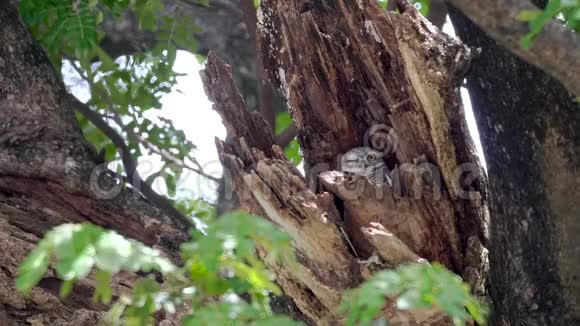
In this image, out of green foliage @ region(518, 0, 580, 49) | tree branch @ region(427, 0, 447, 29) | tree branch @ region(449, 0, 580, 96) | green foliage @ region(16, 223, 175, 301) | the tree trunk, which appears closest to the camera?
green foliage @ region(16, 223, 175, 301)

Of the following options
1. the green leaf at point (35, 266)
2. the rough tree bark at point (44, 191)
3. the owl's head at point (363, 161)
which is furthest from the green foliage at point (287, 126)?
the green leaf at point (35, 266)

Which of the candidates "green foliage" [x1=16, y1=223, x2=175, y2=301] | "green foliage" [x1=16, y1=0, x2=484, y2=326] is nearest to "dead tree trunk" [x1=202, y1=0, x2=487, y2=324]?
"green foliage" [x1=16, y1=0, x2=484, y2=326]

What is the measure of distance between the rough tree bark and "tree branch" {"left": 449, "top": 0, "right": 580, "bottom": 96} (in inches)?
51.7

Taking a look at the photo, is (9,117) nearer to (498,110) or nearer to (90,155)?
(90,155)

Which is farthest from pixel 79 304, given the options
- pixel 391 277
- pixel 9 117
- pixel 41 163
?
pixel 391 277

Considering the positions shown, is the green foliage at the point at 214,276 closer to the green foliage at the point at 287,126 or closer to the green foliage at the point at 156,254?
the green foliage at the point at 156,254

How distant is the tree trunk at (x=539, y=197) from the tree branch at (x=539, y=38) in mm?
640

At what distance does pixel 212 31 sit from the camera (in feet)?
18.5

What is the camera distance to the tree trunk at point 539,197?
123 inches

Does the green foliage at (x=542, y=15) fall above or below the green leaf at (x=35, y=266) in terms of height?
above

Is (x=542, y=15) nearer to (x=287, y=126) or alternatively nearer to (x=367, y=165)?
(x=367, y=165)

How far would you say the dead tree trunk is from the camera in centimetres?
260

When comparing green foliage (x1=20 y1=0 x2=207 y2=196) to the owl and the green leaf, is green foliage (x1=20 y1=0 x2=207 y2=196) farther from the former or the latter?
the green leaf

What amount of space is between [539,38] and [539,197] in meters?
0.82
